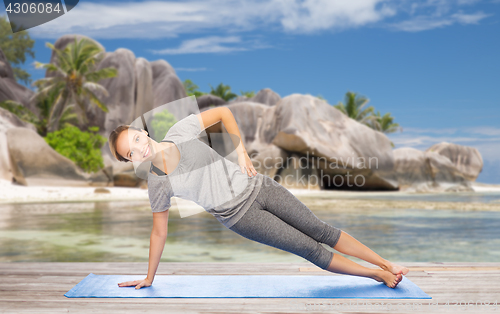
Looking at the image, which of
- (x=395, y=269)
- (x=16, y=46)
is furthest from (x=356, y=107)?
(x=395, y=269)

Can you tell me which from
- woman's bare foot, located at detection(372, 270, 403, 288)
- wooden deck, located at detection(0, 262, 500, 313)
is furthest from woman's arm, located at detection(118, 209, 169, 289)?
woman's bare foot, located at detection(372, 270, 403, 288)

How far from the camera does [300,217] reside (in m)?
2.13

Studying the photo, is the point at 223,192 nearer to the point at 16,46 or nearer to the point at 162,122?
the point at 162,122

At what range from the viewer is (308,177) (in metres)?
19.0

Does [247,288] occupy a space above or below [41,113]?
below

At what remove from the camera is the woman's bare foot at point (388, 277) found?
231cm

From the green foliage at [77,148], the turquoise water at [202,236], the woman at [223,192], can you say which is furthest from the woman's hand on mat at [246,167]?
the green foliage at [77,148]

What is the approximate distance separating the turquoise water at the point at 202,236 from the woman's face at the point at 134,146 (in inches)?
132

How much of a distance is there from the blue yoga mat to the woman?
22 centimetres

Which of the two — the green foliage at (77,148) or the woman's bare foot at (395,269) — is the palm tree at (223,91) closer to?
the green foliage at (77,148)

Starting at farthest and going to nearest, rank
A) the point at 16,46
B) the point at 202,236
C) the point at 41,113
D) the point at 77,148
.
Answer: the point at 16,46 < the point at 41,113 < the point at 77,148 < the point at 202,236

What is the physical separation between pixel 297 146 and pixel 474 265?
50.8 ft

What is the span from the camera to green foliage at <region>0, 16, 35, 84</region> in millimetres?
27984

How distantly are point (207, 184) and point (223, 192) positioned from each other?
0.09m
